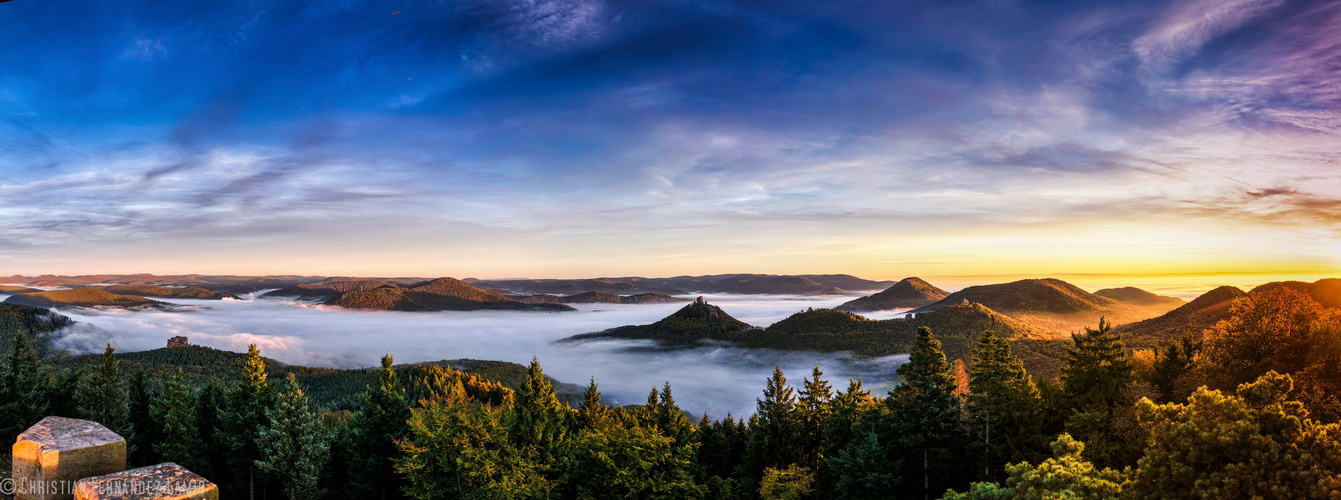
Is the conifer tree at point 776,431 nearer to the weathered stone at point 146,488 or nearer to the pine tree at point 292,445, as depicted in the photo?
the pine tree at point 292,445

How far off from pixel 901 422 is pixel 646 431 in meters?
16.7

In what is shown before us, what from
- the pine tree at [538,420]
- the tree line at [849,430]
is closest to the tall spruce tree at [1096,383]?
the tree line at [849,430]

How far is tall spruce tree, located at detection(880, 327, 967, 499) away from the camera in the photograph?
36.5 m

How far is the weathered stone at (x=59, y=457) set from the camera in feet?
20.8

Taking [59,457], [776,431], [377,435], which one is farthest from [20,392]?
[776,431]

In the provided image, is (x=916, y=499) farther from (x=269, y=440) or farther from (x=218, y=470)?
(x=218, y=470)

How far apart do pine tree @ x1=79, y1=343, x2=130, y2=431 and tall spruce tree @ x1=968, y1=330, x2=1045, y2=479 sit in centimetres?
6273

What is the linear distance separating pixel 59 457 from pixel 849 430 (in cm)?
4388

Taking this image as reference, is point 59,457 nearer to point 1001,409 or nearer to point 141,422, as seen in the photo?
point 1001,409

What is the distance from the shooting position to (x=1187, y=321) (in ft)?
382

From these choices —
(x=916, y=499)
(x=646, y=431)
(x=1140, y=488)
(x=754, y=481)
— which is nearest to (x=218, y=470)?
(x=646, y=431)

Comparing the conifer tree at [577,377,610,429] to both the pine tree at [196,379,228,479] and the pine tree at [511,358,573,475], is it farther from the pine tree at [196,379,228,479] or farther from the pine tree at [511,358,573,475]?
the pine tree at [196,379,228,479]

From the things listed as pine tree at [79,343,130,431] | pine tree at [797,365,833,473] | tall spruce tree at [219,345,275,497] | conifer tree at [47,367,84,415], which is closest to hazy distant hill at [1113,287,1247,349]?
pine tree at [797,365,833,473]

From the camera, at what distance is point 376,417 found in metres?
38.9
